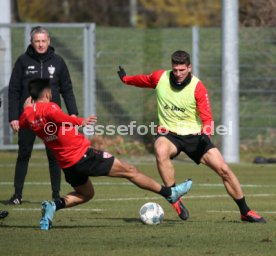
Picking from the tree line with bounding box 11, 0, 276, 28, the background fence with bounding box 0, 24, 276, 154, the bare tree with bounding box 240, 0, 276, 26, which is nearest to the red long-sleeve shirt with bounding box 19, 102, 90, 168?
the background fence with bounding box 0, 24, 276, 154

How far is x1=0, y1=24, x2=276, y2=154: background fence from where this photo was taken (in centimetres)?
2312

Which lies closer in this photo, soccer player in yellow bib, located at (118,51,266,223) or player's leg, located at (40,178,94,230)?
player's leg, located at (40,178,94,230)

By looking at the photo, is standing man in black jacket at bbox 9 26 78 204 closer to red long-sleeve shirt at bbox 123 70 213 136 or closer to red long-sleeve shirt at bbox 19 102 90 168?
red long-sleeve shirt at bbox 123 70 213 136

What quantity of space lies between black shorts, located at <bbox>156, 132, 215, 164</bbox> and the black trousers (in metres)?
2.17

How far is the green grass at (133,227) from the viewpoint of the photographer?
10.4m

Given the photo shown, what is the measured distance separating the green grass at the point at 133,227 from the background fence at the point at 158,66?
5489 millimetres

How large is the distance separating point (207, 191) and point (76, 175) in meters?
5.04

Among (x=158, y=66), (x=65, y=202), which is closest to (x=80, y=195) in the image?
(x=65, y=202)

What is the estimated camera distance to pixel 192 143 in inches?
505

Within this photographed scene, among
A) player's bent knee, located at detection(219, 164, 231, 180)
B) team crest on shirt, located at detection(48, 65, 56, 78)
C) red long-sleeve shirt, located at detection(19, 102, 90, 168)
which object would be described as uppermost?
team crest on shirt, located at detection(48, 65, 56, 78)

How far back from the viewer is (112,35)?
23.9m

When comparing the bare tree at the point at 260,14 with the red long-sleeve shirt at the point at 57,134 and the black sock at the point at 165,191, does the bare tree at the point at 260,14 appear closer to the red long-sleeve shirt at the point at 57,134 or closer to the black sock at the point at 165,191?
the black sock at the point at 165,191

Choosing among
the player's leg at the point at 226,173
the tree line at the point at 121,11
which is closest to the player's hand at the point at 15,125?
the player's leg at the point at 226,173

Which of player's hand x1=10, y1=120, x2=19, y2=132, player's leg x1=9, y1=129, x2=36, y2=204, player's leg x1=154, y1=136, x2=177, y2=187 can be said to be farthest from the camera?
player's leg x1=9, y1=129, x2=36, y2=204
